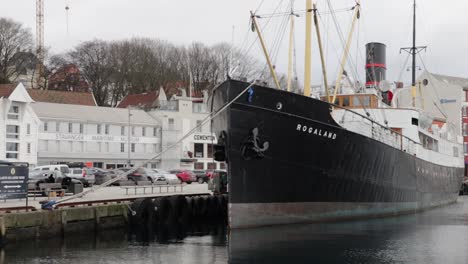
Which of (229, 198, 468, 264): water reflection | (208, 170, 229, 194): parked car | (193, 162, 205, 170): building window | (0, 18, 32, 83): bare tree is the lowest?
(229, 198, 468, 264): water reflection

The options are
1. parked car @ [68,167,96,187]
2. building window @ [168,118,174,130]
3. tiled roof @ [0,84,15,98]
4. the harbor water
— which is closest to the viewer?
the harbor water

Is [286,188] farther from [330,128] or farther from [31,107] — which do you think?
[31,107]

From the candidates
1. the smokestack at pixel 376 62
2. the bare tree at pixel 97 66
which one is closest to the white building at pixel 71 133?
the bare tree at pixel 97 66

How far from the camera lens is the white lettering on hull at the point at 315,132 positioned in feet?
85.2

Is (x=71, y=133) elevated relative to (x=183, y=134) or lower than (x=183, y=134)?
lower

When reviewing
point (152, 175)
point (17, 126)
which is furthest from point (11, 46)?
point (152, 175)

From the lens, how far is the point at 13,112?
67875 mm

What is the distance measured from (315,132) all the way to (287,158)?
1.75 m

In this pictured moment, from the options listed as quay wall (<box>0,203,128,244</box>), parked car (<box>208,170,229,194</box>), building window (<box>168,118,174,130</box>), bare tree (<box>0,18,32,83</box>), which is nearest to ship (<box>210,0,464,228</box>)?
quay wall (<box>0,203,128,244</box>)

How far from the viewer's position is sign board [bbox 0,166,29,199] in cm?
2556

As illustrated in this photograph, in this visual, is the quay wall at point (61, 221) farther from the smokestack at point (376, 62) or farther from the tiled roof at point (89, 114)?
the tiled roof at point (89, 114)

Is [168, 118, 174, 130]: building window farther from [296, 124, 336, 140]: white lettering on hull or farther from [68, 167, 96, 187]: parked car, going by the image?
[296, 124, 336, 140]: white lettering on hull

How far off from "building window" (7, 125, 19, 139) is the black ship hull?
43304 mm

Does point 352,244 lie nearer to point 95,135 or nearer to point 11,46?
point 95,135
